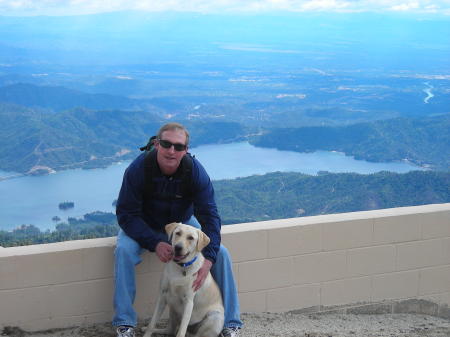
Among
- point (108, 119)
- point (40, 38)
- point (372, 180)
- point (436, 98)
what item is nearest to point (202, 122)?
point (108, 119)

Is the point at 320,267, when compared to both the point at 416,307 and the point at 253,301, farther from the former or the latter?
the point at 416,307

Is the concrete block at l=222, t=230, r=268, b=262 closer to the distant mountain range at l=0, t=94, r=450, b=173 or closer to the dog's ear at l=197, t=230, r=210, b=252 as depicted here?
the dog's ear at l=197, t=230, r=210, b=252

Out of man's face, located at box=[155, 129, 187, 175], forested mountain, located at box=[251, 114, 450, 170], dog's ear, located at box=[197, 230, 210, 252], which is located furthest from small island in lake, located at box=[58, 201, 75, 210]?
dog's ear, located at box=[197, 230, 210, 252]

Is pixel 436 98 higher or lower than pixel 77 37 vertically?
lower

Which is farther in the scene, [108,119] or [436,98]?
A: [436,98]

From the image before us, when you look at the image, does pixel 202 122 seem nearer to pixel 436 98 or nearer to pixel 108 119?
pixel 108 119
